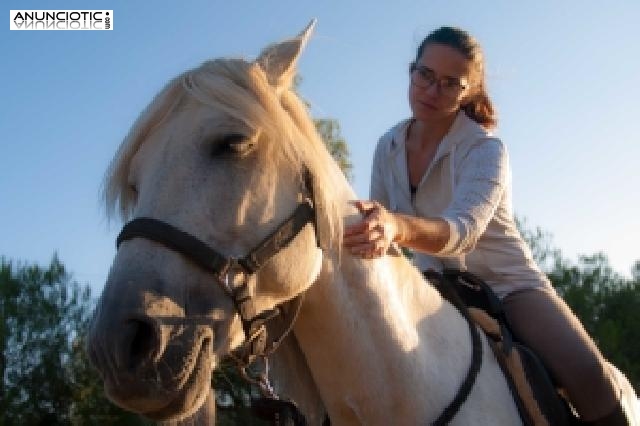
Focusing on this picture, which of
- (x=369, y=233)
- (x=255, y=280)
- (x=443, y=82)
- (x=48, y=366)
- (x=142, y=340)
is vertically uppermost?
(x=443, y=82)

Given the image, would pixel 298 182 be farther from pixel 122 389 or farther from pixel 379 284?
pixel 122 389

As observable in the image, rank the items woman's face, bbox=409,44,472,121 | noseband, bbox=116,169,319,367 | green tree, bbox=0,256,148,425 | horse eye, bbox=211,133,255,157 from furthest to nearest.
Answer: green tree, bbox=0,256,148,425, woman's face, bbox=409,44,472,121, horse eye, bbox=211,133,255,157, noseband, bbox=116,169,319,367

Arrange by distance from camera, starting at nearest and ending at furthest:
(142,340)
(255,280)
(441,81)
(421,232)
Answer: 1. (142,340)
2. (255,280)
3. (421,232)
4. (441,81)

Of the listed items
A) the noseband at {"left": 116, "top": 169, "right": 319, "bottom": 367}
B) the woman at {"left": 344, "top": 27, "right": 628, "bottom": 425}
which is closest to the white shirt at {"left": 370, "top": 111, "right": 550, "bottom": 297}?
the woman at {"left": 344, "top": 27, "right": 628, "bottom": 425}

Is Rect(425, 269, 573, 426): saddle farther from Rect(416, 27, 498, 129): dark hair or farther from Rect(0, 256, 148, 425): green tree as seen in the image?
Rect(0, 256, 148, 425): green tree

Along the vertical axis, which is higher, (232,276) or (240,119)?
(240,119)

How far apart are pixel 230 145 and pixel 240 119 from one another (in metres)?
0.11

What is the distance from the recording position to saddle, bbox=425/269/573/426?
3107 millimetres

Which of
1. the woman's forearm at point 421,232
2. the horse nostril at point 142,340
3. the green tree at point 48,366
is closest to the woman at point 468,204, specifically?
the woman's forearm at point 421,232

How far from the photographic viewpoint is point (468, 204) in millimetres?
3186

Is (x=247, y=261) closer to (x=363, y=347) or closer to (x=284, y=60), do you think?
(x=363, y=347)

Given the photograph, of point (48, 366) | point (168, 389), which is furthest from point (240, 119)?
point (48, 366)

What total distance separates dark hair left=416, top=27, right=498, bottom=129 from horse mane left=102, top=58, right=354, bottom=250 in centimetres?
129

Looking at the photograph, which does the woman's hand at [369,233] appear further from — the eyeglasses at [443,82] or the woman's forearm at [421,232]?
the eyeglasses at [443,82]
